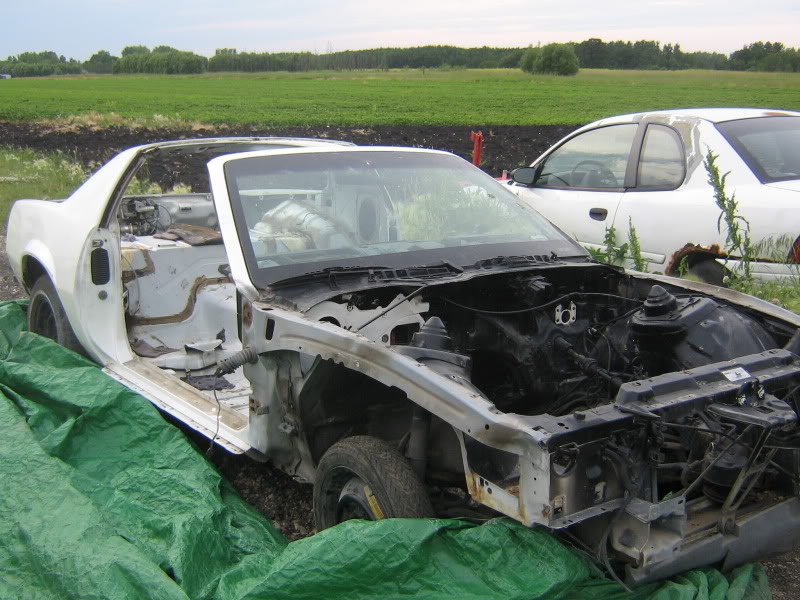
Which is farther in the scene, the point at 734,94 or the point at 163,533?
the point at 734,94

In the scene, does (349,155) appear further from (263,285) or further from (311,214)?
(263,285)

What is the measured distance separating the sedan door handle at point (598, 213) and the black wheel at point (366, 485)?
4.07 meters

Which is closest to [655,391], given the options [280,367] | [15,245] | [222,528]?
[280,367]

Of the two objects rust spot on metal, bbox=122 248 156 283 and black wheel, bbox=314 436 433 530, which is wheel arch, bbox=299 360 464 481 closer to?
black wheel, bbox=314 436 433 530

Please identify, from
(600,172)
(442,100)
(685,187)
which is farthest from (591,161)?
(442,100)

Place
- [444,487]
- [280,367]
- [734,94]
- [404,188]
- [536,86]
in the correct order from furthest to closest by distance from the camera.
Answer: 1. [536,86]
2. [734,94]
3. [404,188]
4. [280,367]
5. [444,487]

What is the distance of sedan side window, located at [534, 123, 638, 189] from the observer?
21.9ft

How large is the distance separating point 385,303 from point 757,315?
1586mm

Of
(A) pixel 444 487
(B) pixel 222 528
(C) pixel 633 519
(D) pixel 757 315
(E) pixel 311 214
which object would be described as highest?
(E) pixel 311 214

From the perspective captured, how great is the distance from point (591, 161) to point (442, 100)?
3740 cm

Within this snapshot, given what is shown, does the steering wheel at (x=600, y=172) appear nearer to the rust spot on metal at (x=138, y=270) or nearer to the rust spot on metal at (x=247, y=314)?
the rust spot on metal at (x=138, y=270)

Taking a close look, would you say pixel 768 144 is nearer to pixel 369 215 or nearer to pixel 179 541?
pixel 369 215

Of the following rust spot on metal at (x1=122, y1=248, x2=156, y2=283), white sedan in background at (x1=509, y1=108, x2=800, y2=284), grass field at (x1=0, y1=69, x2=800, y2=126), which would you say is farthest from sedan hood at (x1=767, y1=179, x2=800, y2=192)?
grass field at (x1=0, y1=69, x2=800, y2=126)

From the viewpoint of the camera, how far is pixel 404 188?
4215mm
